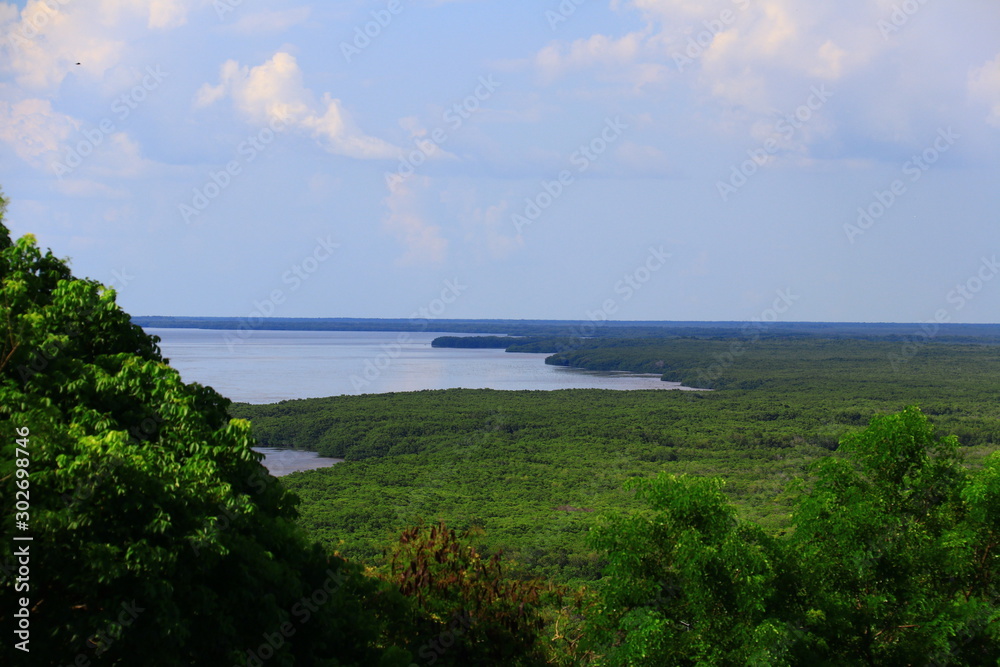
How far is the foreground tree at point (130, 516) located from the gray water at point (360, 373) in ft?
194

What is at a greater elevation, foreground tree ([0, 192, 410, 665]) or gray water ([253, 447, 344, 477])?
foreground tree ([0, 192, 410, 665])

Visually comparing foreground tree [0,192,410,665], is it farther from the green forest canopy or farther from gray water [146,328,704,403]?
gray water [146,328,704,403]

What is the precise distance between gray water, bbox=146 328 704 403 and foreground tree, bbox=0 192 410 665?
59.1 meters

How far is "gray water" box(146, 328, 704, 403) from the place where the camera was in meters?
79.2

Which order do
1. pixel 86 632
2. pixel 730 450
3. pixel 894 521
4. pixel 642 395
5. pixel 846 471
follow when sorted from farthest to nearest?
pixel 642 395, pixel 730 450, pixel 846 471, pixel 894 521, pixel 86 632

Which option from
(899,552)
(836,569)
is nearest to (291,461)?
(836,569)

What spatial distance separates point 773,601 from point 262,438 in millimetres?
44256

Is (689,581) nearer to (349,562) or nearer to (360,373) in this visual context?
(349,562)


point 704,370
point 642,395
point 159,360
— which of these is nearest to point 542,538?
point 159,360

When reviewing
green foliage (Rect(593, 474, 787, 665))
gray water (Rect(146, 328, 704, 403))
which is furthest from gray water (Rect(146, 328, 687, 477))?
green foliage (Rect(593, 474, 787, 665))

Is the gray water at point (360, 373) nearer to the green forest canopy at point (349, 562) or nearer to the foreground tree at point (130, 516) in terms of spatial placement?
the green forest canopy at point (349, 562)

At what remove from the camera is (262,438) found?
171ft

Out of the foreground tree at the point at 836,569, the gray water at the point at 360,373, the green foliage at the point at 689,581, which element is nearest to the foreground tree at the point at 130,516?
the green foliage at the point at 689,581

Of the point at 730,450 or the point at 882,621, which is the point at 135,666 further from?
the point at 730,450
